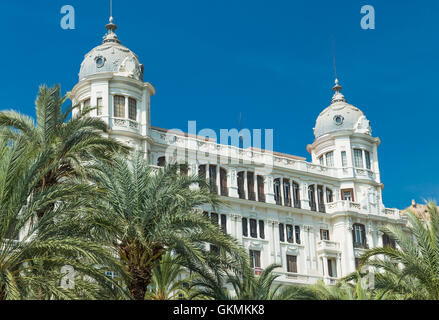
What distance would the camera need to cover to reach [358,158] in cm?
6869

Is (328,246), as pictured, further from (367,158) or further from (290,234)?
(367,158)

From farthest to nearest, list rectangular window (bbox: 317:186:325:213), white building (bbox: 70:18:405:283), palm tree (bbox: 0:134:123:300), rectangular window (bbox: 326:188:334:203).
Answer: rectangular window (bbox: 326:188:334:203), rectangular window (bbox: 317:186:325:213), white building (bbox: 70:18:405:283), palm tree (bbox: 0:134:123:300)

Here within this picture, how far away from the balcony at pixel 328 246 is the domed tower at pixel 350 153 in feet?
16.3

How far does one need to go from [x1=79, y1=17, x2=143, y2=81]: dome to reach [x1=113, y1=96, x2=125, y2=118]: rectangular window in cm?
199

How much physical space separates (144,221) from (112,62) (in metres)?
32.5

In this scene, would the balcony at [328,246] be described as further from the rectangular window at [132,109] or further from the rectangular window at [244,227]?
the rectangular window at [132,109]

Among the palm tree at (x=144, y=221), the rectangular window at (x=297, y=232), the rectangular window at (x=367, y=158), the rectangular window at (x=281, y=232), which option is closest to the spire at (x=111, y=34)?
the rectangular window at (x=281, y=232)

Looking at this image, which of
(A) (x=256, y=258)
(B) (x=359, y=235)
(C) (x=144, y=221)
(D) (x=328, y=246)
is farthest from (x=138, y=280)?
(B) (x=359, y=235)

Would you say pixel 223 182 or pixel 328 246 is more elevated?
pixel 223 182

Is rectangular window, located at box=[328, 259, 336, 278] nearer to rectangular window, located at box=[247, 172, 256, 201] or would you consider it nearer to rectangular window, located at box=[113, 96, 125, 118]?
rectangular window, located at box=[247, 172, 256, 201]

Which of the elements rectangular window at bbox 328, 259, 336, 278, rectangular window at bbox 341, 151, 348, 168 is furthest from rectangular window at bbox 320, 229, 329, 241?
rectangular window at bbox 341, 151, 348, 168

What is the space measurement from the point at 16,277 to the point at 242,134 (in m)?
42.4

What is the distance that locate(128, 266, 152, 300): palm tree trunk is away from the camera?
29203 millimetres
